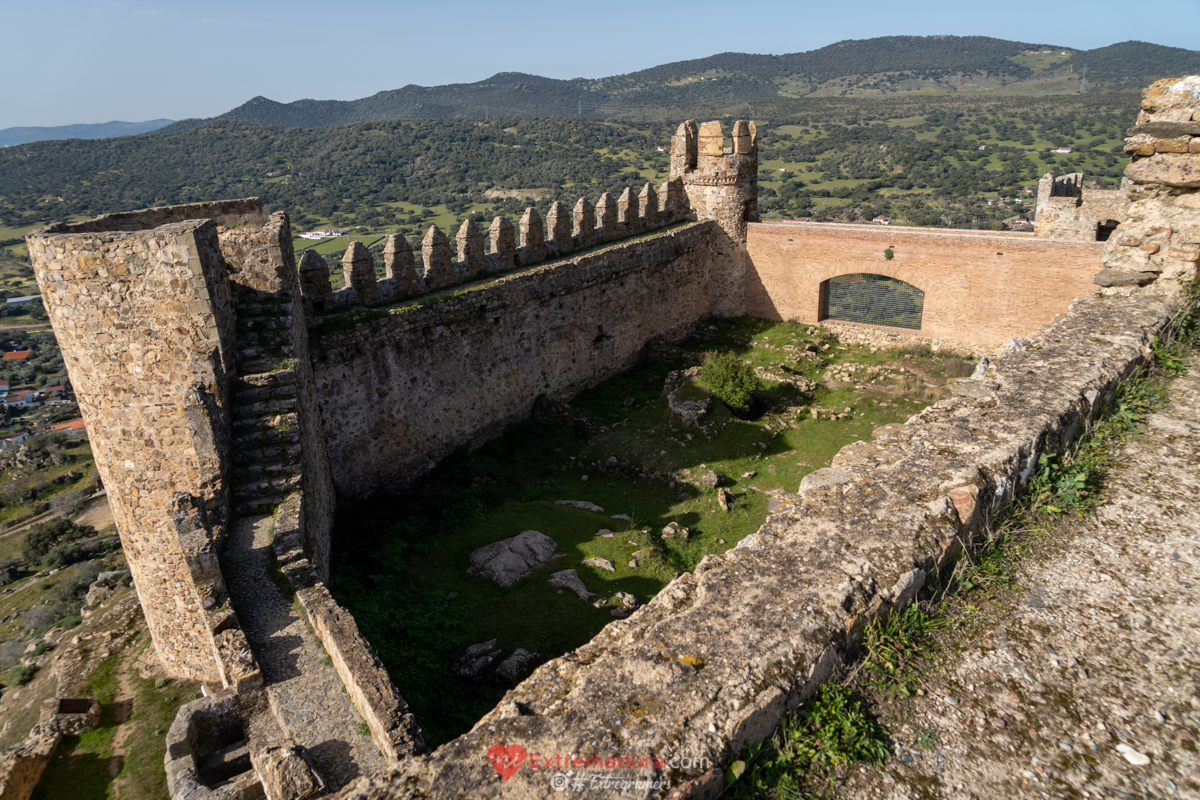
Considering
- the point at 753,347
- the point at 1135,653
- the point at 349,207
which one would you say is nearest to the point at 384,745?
the point at 1135,653

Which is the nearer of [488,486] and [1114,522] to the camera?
[1114,522]

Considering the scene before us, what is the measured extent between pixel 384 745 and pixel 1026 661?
331cm

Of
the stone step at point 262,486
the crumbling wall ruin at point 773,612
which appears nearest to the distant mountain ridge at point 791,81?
the stone step at point 262,486

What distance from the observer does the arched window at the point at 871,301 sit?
15.1 meters

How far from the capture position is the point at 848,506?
11.6 ft

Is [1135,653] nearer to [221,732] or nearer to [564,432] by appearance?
[221,732]

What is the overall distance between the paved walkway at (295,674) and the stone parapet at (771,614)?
1.81m

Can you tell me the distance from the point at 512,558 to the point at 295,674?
3.53 m

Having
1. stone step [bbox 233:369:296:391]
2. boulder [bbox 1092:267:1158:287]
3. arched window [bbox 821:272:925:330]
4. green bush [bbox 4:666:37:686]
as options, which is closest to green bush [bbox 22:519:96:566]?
green bush [bbox 4:666:37:686]

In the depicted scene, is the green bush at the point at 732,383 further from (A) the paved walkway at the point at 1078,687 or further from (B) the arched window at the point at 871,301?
(A) the paved walkway at the point at 1078,687

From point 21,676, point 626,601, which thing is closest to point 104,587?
point 21,676

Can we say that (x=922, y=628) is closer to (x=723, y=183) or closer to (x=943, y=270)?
(x=943, y=270)

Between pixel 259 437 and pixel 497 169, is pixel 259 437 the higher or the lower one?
the lower one

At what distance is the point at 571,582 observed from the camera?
7535 mm
